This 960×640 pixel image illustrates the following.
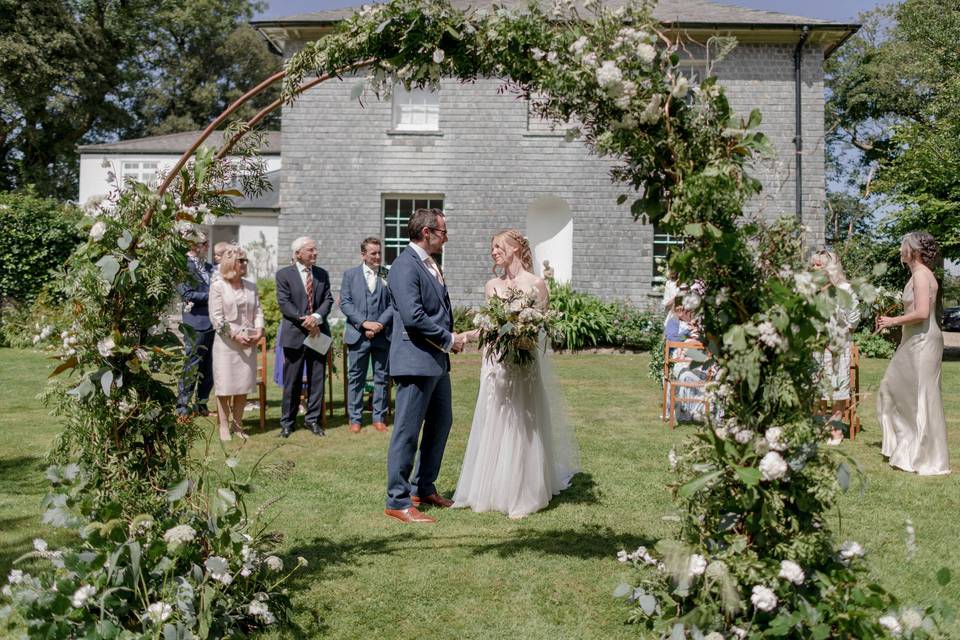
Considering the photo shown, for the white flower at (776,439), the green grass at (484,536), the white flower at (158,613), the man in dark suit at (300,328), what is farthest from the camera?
the man in dark suit at (300,328)

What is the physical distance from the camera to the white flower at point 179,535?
397 cm

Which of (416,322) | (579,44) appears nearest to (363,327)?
(416,322)

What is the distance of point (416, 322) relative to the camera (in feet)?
19.0

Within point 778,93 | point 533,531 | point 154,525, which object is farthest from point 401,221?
point 154,525

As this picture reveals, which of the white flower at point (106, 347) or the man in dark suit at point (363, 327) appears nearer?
the white flower at point (106, 347)

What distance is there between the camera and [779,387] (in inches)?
140

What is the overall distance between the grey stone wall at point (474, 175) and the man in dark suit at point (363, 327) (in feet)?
33.3

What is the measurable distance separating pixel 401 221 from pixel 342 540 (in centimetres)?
1524

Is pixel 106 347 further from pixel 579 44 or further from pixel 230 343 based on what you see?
pixel 230 343

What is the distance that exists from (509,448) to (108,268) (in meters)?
3.19

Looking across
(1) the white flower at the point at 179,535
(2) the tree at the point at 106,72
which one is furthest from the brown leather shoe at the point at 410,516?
(2) the tree at the point at 106,72

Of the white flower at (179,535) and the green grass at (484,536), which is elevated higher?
the white flower at (179,535)

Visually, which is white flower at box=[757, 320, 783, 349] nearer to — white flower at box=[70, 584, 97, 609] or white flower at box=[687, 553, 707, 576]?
white flower at box=[687, 553, 707, 576]

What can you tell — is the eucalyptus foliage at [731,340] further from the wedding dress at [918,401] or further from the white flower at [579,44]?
the wedding dress at [918,401]
